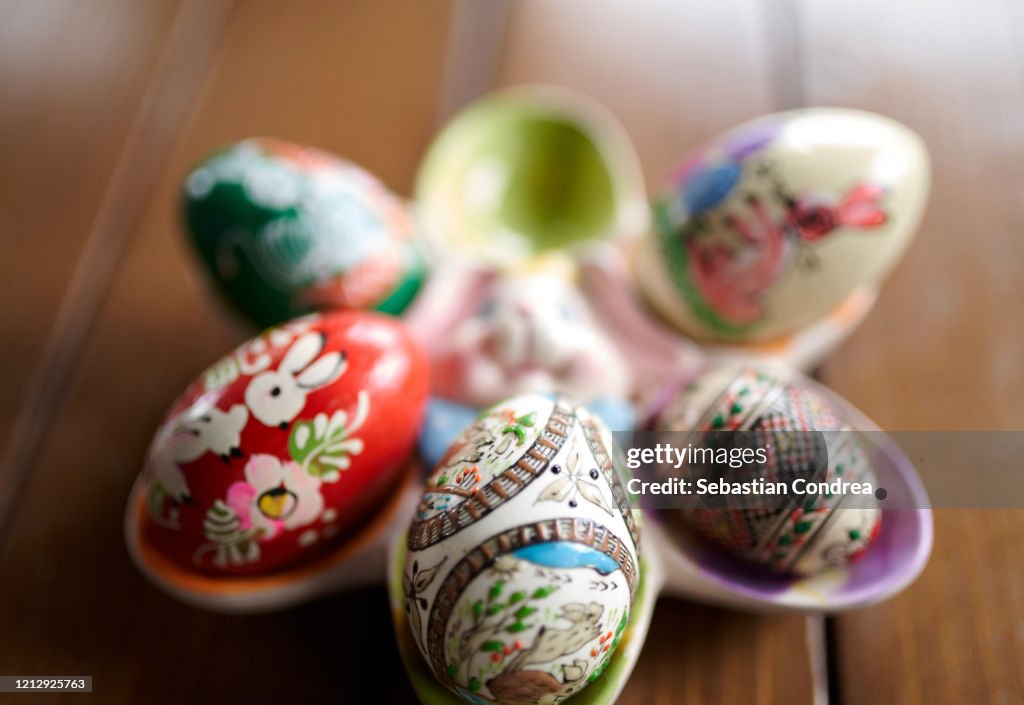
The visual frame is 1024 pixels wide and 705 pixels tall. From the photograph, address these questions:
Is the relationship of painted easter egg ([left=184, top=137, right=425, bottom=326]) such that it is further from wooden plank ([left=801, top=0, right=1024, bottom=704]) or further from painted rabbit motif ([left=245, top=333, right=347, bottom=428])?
wooden plank ([left=801, top=0, right=1024, bottom=704])

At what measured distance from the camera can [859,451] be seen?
1.47 feet

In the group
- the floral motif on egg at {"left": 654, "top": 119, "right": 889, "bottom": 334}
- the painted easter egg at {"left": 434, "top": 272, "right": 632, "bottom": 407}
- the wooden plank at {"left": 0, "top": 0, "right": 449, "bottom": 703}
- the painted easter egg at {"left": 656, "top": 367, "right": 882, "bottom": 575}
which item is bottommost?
the wooden plank at {"left": 0, "top": 0, "right": 449, "bottom": 703}

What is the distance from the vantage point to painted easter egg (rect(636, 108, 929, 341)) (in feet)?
1.67

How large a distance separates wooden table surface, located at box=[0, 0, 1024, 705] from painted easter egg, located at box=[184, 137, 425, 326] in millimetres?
107

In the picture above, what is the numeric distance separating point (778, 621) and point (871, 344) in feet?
0.81

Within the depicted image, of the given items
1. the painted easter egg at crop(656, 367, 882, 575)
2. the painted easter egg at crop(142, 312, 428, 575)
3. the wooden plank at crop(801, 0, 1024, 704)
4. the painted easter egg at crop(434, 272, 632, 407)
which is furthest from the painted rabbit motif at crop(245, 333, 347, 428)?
the wooden plank at crop(801, 0, 1024, 704)

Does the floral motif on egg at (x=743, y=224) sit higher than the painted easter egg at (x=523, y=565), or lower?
higher

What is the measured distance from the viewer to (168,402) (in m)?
0.62

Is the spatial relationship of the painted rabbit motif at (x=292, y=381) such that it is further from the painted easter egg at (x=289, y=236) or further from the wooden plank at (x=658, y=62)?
the wooden plank at (x=658, y=62)

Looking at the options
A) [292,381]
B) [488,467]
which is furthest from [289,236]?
[488,467]

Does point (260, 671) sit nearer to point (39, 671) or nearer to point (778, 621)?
point (39, 671)

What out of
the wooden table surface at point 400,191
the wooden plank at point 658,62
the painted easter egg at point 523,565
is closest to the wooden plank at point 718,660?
the wooden table surface at point 400,191

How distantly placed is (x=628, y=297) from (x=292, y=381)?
279 mm

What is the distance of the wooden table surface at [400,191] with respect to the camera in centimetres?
50
